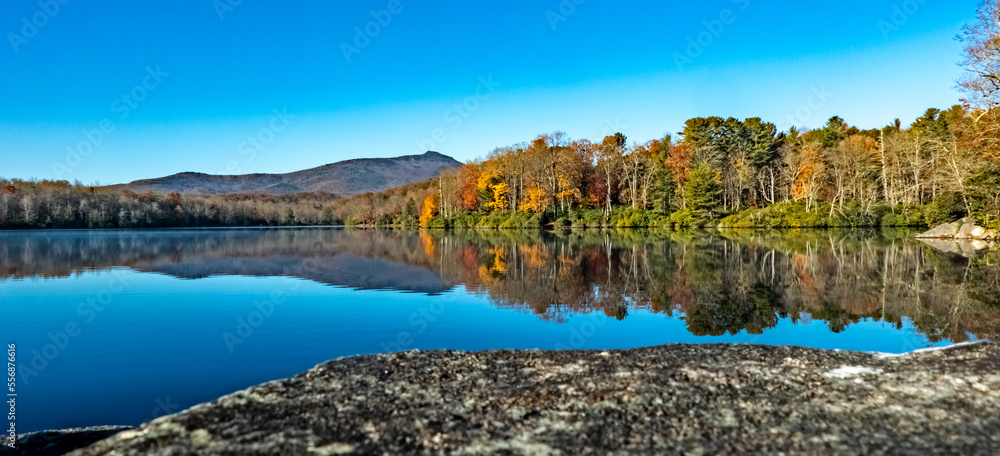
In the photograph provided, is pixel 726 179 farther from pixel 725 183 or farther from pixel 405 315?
pixel 405 315

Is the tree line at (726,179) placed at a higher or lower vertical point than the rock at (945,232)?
higher

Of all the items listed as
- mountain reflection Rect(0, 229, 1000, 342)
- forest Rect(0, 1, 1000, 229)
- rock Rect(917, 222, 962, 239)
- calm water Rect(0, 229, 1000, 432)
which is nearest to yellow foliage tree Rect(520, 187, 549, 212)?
forest Rect(0, 1, 1000, 229)

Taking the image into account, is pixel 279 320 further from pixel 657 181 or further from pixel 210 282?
pixel 657 181

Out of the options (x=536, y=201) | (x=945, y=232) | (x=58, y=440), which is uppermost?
(x=536, y=201)

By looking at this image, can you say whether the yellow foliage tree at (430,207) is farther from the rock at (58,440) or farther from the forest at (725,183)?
the rock at (58,440)

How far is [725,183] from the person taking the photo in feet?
197

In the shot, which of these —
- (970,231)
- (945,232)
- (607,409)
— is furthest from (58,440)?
(945,232)

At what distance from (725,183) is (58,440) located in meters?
62.8

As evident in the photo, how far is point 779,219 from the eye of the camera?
174 feet

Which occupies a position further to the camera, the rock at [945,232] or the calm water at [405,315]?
the rock at [945,232]

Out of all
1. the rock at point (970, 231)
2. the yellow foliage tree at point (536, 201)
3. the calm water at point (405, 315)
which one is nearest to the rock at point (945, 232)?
the rock at point (970, 231)

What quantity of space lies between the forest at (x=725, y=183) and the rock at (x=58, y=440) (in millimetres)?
33295

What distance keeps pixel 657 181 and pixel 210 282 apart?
51807 millimetres

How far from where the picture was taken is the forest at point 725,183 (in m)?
44.1
